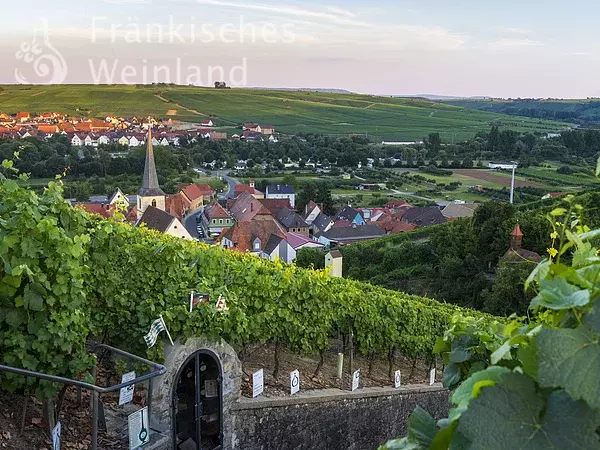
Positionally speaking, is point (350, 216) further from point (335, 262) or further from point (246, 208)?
point (335, 262)

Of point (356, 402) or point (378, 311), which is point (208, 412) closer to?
point (356, 402)

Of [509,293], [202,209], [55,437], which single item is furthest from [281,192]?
[55,437]

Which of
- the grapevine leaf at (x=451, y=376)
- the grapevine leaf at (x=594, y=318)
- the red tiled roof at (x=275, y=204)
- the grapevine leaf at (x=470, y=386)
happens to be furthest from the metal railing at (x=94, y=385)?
the red tiled roof at (x=275, y=204)

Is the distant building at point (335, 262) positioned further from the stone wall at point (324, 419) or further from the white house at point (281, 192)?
the white house at point (281, 192)

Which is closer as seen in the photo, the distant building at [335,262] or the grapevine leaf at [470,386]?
the grapevine leaf at [470,386]

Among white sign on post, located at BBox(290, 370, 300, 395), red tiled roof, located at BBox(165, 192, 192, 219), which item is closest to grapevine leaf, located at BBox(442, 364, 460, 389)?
white sign on post, located at BBox(290, 370, 300, 395)

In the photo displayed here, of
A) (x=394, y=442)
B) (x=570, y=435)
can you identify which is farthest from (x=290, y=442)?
(x=570, y=435)
